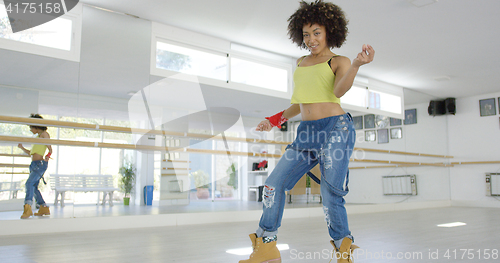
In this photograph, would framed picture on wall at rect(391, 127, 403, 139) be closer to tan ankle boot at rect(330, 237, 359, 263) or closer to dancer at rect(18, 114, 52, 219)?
→ dancer at rect(18, 114, 52, 219)

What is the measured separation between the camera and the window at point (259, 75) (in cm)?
520

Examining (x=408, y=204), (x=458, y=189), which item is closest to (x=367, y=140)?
(x=408, y=204)

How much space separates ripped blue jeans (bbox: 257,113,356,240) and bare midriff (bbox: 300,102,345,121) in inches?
0.8

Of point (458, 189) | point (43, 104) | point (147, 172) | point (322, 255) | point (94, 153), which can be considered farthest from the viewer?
point (458, 189)

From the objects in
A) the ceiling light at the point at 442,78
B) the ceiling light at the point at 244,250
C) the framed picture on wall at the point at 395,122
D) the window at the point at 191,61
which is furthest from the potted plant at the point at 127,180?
the ceiling light at the point at 442,78

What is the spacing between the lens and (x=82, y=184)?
11.1ft

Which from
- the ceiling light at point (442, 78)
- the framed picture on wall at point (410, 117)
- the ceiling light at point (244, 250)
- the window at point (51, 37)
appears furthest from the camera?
the framed picture on wall at point (410, 117)

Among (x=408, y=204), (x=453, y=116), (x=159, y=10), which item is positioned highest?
(x=159, y=10)

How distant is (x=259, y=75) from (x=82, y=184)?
118 inches

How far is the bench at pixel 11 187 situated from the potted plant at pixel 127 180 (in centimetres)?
86

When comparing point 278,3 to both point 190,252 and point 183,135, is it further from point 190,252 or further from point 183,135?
point 190,252

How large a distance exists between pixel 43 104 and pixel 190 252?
7.16 feet

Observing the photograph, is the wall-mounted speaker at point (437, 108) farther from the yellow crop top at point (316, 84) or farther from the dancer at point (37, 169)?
the dancer at point (37, 169)

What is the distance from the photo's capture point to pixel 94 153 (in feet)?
11.4
